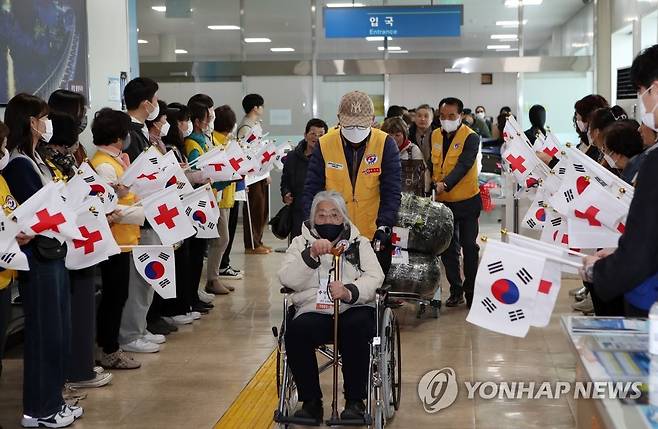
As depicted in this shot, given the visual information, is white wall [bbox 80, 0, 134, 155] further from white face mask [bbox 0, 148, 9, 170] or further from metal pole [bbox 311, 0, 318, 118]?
metal pole [bbox 311, 0, 318, 118]

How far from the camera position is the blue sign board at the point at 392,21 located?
13.3m

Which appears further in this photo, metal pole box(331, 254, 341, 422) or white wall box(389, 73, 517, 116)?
white wall box(389, 73, 517, 116)

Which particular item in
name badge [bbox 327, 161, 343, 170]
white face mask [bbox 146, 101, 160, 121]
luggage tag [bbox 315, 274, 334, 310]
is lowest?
luggage tag [bbox 315, 274, 334, 310]

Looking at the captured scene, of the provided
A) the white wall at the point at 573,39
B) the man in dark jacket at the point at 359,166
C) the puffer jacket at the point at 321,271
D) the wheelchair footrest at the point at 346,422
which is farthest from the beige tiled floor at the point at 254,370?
the white wall at the point at 573,39

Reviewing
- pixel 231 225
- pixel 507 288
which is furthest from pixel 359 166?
pixel 231 225

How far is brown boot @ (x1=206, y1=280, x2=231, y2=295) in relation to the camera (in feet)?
27.2

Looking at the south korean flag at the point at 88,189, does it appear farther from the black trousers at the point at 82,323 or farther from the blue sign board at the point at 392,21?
the blue sign board at the point at 392,21

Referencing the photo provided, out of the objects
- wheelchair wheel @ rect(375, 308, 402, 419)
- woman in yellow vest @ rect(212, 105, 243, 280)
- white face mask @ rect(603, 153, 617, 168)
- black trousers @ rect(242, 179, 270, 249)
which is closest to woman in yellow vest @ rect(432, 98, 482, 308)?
woman in yellow vest @ rect(212, 105, 243, 280)

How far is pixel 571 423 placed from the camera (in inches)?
182

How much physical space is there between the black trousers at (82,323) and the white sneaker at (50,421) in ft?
1.49

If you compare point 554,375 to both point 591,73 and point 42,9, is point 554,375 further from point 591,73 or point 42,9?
point 591,73

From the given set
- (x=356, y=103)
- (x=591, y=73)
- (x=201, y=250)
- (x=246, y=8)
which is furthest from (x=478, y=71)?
(x=356, y=103)

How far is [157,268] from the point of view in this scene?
5.65 m

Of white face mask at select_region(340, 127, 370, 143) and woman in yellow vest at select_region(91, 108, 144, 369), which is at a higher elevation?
white face mask at select_region(340, 127, 370, 143)
